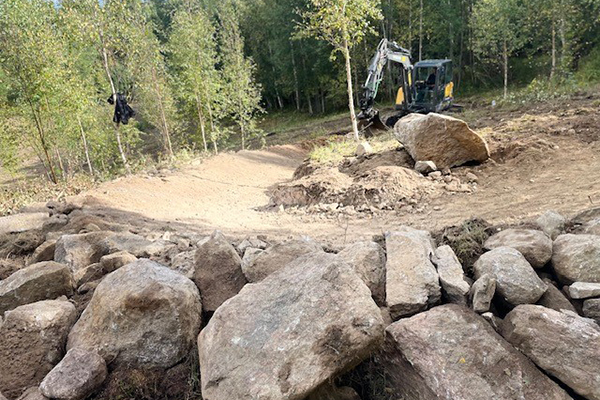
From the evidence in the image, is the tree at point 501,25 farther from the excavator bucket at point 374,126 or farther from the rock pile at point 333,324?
the rock pile at point 333,324

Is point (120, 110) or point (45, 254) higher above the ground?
point (120, 110)

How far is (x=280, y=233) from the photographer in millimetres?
6055

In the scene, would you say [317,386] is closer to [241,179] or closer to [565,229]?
[565,229]

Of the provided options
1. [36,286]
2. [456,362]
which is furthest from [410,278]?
[36,286]

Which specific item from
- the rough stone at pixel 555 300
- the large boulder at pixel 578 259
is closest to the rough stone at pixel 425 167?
the large boulder at pixel 578 259

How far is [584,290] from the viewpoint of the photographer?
225 cm

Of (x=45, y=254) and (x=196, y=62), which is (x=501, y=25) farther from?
(x=45, y=254)

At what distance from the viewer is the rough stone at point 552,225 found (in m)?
2.95

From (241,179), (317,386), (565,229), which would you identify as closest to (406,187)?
(565,229)

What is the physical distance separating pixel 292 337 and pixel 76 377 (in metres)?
1.36

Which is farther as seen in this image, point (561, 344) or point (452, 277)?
point (452, 277)

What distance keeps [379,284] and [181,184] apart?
8.28m

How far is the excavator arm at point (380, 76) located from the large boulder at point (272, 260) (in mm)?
10065

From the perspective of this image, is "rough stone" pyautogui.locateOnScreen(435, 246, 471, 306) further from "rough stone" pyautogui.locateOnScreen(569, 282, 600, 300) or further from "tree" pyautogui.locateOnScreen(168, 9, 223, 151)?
"tree" pyautogui.locateOnScreen(168, 9, 223, 151)
